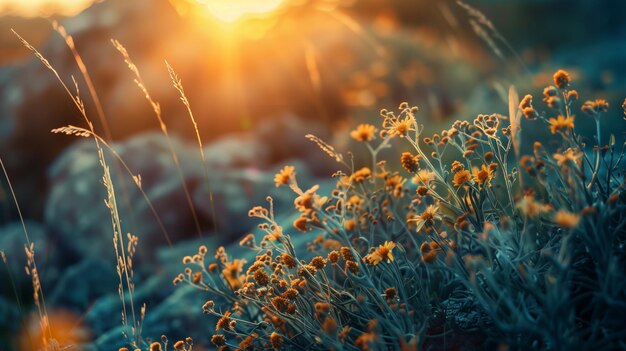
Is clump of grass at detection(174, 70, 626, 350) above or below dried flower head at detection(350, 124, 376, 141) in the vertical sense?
below

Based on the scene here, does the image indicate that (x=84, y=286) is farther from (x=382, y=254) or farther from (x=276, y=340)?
(x=382, y=254)

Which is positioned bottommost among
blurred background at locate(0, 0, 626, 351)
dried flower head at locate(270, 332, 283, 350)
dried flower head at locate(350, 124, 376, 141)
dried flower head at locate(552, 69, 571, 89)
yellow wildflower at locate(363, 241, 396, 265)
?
dried flower head at locate(270, 332, 283, 350)

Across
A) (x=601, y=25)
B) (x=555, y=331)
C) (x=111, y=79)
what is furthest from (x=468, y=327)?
(x=601, y=25)

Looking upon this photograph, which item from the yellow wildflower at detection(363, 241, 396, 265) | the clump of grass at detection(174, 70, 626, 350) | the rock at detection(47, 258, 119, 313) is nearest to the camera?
the clump of grass at detection(174, 70, 626, 350)

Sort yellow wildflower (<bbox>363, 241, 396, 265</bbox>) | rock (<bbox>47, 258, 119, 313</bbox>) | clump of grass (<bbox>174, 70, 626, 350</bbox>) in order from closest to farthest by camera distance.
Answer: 1. clump of grass (<bbox>174, 70, 626, 350</bbox>)
2. yellow wildflower (<bbox>363, 241, 396, 265</bbox>)
3. rock (<bbox>47, 258, 119, 313</bbox>)

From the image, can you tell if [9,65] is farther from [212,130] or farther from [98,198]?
[98,198]

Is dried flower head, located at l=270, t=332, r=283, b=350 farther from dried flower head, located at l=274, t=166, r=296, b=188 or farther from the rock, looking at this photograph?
the rock

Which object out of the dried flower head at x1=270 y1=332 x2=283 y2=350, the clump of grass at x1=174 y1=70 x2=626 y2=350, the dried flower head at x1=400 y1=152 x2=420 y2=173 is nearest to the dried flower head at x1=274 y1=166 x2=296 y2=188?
the clump of grass at x1=174 y1=70 x2=626 y2=350

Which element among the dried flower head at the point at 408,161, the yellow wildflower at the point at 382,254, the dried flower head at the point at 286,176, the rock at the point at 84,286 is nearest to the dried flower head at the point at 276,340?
the yellow wildflower at the point at 382,254

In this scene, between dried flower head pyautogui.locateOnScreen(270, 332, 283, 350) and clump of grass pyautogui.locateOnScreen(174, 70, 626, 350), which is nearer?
clump of grass pyautogui.locateOnScreen(174, 70, 626, 350)

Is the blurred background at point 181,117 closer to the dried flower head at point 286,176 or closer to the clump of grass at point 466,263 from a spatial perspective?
the clump of grass at point 466,263
